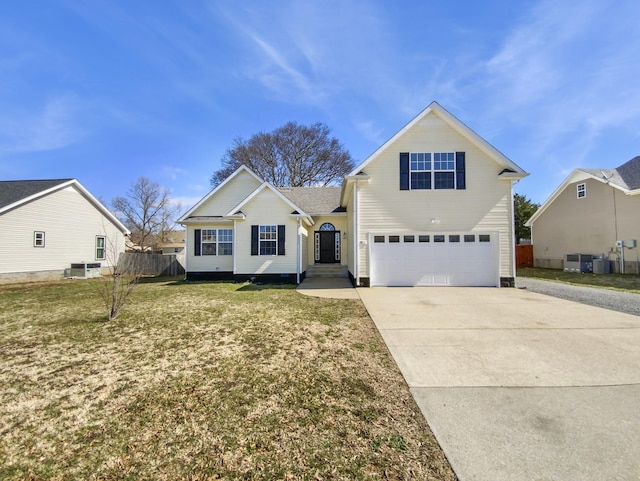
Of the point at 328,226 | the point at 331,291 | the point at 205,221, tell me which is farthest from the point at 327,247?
the point at 205,221

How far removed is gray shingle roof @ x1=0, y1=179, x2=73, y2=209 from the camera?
49.5ft

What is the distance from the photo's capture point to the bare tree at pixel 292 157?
3198 cm

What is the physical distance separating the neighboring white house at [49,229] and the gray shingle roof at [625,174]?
27.9 meters

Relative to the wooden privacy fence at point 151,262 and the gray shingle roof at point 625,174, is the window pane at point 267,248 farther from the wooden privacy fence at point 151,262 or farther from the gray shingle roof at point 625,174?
the gray shingle roof at point 625,174

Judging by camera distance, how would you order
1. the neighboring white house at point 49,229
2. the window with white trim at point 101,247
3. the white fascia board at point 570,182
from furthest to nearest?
the window with white trim at point 101,247 < the white fascia board at point 570,182 < the neighboring white house at point 49,229

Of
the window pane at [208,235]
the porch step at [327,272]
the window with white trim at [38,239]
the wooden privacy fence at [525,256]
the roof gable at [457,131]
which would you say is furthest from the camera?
the wooden privacy fence at [525,256]

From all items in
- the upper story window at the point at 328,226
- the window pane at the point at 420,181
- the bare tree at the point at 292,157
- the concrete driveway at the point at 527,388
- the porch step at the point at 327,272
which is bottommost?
the concrete driveway at the point at 527,388

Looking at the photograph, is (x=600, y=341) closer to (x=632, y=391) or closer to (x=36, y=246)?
(x=632, y=391)

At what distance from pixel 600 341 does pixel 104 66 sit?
1557cm

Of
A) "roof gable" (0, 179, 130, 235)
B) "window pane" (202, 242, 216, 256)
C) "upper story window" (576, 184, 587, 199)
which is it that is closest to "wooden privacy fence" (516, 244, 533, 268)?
"upper story window" (576, 184, 587, 199)

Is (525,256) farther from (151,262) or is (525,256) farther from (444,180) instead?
(151,262)

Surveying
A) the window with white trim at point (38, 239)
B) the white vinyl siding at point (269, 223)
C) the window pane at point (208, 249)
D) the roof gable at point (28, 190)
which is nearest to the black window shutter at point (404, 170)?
the white vinyl siding at point (269, 223)

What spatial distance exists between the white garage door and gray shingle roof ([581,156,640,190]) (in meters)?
11.1

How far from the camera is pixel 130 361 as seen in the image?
4.30 metres
